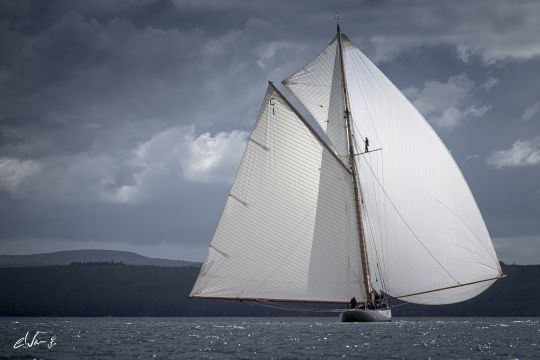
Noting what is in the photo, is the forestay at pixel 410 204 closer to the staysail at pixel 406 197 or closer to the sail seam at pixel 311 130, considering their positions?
the staysail at pixel 406 197

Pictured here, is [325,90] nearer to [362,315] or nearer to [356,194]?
[356,194]

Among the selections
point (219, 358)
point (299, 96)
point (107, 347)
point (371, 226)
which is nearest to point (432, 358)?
point (219, 358)

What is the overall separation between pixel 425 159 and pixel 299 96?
42.3 ft

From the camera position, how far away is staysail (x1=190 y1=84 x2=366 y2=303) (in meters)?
81.2

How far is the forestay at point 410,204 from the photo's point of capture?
3290 inches

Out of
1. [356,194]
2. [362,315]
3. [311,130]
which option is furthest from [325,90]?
[362,315]

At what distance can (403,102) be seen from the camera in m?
86.7

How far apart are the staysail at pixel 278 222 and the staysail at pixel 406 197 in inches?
186

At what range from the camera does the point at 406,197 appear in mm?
84875

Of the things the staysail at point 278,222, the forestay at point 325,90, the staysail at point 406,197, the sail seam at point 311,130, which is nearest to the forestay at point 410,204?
the staysail at point 406,197

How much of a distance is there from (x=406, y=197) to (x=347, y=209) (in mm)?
5291

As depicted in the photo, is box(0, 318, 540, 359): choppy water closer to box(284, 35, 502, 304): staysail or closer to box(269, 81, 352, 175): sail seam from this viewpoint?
box(284, 35, 502, 304): staysail

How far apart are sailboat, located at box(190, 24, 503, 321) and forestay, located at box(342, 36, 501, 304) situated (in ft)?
0.29

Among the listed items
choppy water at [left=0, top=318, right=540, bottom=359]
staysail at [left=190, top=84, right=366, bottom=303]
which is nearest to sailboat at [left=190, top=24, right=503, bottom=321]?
staysail at [left=190, top=84, right=366, bottom=303]
